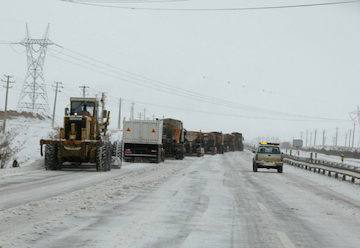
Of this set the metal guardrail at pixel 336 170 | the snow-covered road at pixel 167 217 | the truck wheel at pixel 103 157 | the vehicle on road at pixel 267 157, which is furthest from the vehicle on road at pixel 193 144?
the snow-covered road at pixel 167 217

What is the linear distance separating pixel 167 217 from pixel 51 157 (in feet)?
58.1

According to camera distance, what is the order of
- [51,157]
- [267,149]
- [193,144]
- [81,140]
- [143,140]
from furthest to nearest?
1. [193,144]
2. [143,140]
3. [267,149]
4. [81,140]
5. [51,157]

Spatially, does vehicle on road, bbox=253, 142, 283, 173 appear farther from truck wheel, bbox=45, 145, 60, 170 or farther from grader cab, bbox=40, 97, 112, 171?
truck wheel, bbox=45, 145, 60, 170

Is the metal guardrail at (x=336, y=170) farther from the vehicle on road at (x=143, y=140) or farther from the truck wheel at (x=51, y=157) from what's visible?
the truck wheel at (x=51, y=157)

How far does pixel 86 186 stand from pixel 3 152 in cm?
1689

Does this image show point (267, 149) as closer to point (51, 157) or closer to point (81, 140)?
point (81, 140)

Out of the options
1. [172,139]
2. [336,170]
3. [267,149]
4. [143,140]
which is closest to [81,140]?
[267,149]

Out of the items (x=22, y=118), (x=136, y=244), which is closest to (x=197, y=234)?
(x=136, y=244)

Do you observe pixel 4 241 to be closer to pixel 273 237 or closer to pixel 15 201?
pixel 273 237

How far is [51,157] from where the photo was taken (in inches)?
1133

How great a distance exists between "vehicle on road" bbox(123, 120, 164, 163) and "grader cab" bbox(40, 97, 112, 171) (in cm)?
1205

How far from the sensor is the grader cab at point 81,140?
28.7 m

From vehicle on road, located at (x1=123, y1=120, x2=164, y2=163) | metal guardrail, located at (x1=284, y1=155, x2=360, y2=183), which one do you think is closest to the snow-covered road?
metal guardrail, located at (x1=284, y1=155, x2=360, y2=183)

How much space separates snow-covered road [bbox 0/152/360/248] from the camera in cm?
918
